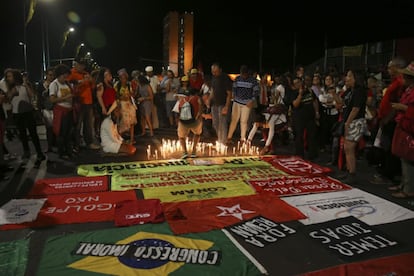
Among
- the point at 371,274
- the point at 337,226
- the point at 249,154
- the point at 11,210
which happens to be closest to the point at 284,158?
the point at 249,154

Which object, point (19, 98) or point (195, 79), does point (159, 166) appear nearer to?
point (19, 98)

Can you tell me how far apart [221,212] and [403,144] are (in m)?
2.92

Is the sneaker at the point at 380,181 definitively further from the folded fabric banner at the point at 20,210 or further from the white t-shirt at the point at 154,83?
the white t-shirt at the point at 154,83

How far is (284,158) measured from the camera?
799 centimetres

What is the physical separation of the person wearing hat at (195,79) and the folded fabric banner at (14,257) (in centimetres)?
742

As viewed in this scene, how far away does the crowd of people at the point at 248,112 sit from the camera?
622 centimetres

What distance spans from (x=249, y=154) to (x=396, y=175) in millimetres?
3127

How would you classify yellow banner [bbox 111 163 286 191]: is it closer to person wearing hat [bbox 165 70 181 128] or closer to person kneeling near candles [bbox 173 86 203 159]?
person kneeling near candles [bbox 173 86 203 159]

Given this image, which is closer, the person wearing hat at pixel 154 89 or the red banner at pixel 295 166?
the red banner at pixel 295 166

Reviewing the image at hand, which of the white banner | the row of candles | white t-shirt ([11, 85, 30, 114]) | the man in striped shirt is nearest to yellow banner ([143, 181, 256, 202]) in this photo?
the white banner

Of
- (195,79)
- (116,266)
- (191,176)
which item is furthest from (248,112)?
(116,266)

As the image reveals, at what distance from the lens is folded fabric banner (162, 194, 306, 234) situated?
175 inches

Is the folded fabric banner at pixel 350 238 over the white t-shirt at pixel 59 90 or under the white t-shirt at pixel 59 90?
under

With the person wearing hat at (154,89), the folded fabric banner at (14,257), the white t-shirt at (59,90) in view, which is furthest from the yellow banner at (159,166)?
the person wearing hat at (154,89)
